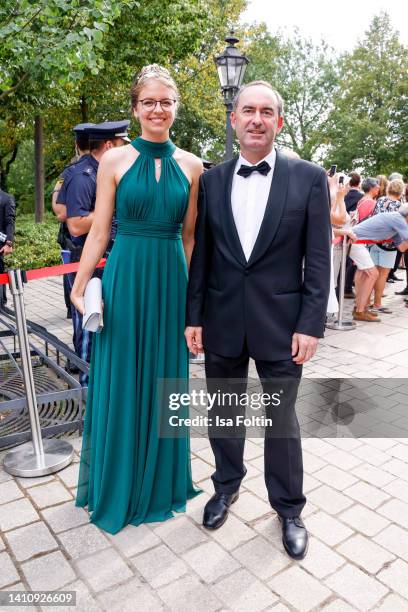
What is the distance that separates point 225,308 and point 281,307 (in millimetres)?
280

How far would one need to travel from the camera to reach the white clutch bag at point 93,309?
261 cm

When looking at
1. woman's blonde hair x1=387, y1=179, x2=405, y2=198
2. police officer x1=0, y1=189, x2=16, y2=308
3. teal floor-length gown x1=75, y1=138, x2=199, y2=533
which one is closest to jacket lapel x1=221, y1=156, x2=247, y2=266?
teal floor-length gown x1=75, y1=138, x2=199, y2=533

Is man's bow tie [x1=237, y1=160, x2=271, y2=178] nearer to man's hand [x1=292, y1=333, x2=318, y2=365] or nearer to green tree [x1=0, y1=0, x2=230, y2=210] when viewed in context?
man's hand [x1=292, y1=333, x2=318, y2=365]

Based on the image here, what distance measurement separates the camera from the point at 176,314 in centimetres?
282

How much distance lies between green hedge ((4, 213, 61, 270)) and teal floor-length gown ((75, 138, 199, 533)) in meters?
9.74

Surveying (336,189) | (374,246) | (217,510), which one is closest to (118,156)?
(217,510)

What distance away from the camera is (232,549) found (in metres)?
2.63

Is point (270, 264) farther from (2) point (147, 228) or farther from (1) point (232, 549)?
(1) point (232, 549)

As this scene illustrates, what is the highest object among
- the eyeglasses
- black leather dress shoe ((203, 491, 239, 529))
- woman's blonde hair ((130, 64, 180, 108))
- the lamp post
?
the lamp post

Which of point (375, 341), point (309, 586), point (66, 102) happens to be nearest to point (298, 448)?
point (309, 586)

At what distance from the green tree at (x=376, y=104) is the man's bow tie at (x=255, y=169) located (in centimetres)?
2975

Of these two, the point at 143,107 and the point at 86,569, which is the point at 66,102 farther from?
the point at 86,569

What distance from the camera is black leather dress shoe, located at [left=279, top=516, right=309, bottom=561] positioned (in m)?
2.57

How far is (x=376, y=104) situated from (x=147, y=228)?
32210mm
